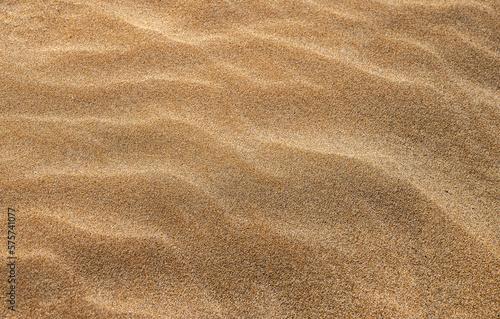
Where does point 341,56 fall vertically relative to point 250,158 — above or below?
above

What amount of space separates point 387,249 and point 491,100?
2.35ft

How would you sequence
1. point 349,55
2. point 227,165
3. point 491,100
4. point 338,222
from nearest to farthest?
point 338,222, point 227,165, point 491,100, point 349,55

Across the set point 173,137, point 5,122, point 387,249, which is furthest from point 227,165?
point 5,122

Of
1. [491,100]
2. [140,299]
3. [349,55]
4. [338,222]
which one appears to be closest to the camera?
[140,299]

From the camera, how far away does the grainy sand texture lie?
3.73 feet

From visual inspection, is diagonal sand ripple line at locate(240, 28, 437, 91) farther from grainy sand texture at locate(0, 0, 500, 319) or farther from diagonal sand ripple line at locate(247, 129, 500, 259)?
diagonal sand ripple line at locate(247, 129, 500, 259)

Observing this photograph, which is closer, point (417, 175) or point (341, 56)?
point (417, 175)

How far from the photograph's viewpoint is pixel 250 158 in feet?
4.45

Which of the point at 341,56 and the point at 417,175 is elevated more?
the point at 341,56

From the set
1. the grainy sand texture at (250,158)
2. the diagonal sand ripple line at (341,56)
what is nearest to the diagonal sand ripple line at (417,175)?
the grainy sand texture at (250,158)

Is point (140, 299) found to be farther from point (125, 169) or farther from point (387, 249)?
point (387, 249)

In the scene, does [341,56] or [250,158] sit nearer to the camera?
[250,158]

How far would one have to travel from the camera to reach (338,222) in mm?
1237

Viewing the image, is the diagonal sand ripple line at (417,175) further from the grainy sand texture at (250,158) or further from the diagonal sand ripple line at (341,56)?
the diagonal sand ripple line at (341,56)
